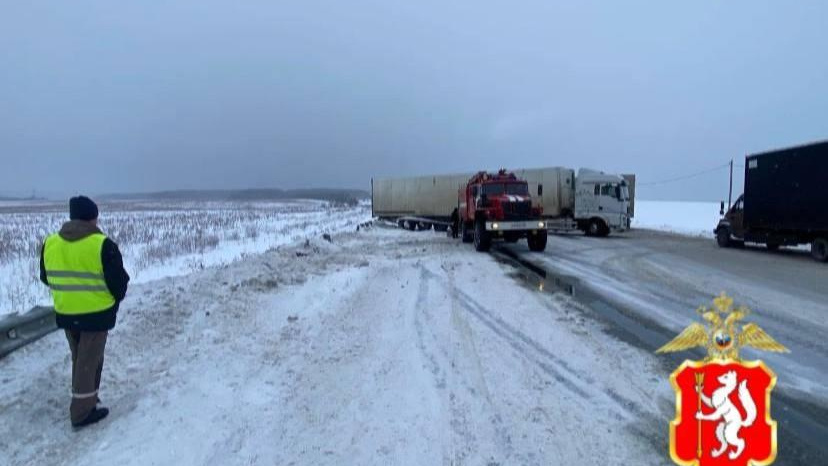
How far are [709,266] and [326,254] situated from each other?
10890 mm

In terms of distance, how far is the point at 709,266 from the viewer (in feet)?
45.7

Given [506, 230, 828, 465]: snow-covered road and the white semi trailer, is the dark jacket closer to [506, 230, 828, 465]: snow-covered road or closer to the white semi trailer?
[506, 230, 828, 465]: snow-covered road

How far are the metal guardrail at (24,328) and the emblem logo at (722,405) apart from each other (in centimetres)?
625

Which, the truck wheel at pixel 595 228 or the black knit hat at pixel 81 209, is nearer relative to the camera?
the black knit hat at pixel 81 209

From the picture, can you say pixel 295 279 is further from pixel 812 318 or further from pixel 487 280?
pixel 812 318

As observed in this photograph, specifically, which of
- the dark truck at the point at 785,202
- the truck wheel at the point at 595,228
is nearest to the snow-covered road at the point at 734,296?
the dark truck at the point at 785,202

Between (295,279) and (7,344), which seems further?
(295,279)

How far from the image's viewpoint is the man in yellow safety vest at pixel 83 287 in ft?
13.4

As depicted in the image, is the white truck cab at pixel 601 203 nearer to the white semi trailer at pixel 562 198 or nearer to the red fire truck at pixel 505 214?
the white semi trailer at pixel 562 198

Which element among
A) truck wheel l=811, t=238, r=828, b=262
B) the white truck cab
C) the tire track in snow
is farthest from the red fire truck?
the tire track in snow

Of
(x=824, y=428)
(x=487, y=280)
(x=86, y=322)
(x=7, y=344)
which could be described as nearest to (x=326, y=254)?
(x=487, y=280)

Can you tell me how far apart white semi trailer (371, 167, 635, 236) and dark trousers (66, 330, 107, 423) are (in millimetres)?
21401

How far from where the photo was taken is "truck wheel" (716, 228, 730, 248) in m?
19.6

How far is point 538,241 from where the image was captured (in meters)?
17.6
